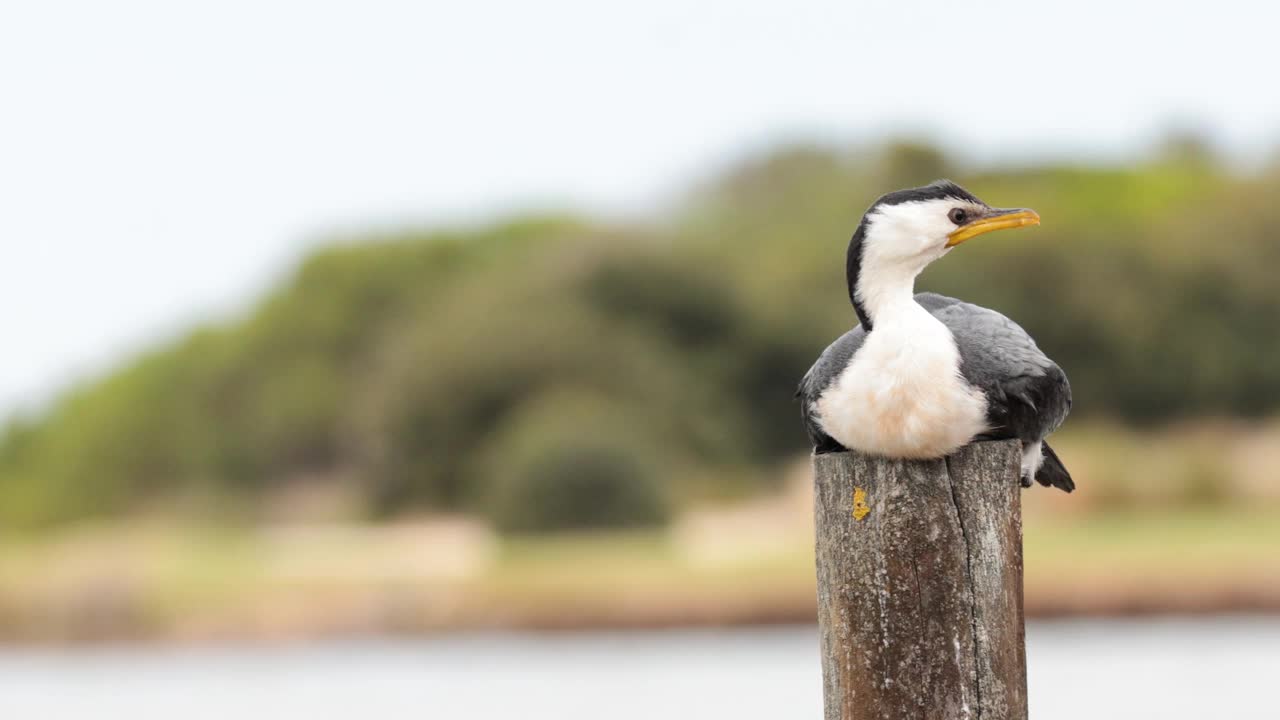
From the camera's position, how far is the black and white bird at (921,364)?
13.3ft

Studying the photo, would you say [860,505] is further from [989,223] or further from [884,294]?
[989,223]

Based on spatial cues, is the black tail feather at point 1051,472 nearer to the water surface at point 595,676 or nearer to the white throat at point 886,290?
the white throat at point 886,290

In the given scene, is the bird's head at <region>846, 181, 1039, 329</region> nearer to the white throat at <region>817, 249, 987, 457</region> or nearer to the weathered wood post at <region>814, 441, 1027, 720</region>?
the white throat at <region>817, 249, 987, 457</region>

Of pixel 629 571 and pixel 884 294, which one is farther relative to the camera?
pixel 629 571

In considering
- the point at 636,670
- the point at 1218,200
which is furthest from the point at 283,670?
the point at 1218,200

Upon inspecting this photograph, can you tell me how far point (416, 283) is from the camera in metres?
35.8

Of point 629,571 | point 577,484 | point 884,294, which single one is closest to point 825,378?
point 884,294

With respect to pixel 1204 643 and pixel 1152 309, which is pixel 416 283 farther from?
pixel 1204 643

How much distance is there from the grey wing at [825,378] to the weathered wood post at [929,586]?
0.89ft

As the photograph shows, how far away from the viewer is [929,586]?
13.1 feet

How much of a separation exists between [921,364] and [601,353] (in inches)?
862

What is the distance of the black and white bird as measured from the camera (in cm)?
407

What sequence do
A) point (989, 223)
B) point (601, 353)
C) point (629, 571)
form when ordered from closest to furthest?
point (989, 223)
point (629, 571)
point (601, 353)

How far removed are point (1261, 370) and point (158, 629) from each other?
17706 mm
